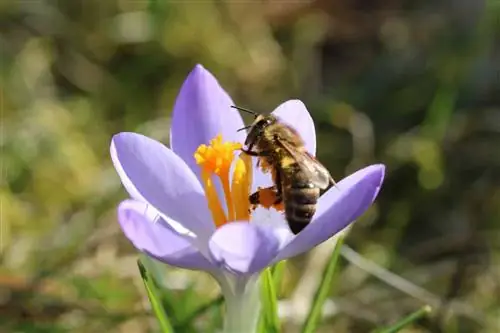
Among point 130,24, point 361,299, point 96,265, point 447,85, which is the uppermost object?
point 130,24

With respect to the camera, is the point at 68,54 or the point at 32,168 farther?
the point at 68,54

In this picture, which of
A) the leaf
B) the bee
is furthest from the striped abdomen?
the leaf

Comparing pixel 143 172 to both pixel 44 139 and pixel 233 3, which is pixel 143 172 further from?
pixel 233 3

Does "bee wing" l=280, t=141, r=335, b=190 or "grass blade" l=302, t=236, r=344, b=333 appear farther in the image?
"grass blade" l=302, t=236, r=344, b=333

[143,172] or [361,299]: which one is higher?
[143,172]

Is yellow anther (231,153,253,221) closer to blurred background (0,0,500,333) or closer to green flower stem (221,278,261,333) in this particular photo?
green flower stem (221,278,261,333)

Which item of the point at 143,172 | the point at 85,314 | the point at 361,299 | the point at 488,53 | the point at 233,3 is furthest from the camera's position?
the point at 233,3

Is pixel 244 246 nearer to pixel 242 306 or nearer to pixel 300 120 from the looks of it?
pixel 242 306

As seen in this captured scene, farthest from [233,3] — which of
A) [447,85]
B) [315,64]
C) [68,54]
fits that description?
[447,85]
